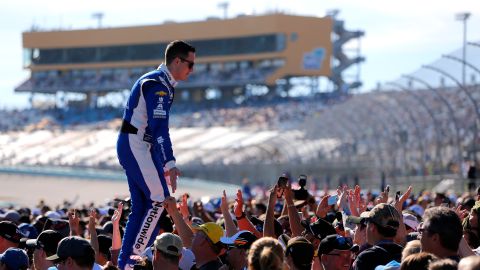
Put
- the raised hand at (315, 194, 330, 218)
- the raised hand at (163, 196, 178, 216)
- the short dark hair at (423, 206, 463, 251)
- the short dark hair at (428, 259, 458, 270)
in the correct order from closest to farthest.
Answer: the short dark hair at (428, 259, 458, 270) < the short dark hair at (423, 206, 463, 251) < the raised hand at (163, 196, 178, 216) < the raised hand at (315, 194, 330, 218)

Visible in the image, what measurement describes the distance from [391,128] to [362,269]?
37.2 m

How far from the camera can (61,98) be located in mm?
126500

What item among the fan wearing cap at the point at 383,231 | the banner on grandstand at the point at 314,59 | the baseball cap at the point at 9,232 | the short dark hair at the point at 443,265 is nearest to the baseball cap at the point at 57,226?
the baseball cap at the point at 9,232

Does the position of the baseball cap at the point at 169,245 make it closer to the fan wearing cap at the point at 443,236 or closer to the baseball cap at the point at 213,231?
the baseball cap at the point at 213,231

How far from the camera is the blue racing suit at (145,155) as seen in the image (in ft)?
31.1

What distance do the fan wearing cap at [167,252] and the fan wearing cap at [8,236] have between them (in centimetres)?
254

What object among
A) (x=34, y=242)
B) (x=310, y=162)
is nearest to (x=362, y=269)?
(x=34, y=242)

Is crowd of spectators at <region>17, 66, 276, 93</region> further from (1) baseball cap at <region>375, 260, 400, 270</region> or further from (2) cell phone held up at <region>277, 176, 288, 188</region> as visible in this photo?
(1) baseball cap at <region>375, 260, 400, 270</region>

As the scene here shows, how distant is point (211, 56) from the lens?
11775 cm

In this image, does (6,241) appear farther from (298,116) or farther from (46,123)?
(46,123)

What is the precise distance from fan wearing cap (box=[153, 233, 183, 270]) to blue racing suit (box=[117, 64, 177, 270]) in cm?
175

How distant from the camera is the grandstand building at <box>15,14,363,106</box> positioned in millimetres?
115562

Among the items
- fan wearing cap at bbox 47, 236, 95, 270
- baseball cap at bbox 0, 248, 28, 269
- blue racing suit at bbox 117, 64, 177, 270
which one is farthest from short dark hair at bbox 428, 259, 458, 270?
blue racing suit at bbox 117, 64, 177, 270

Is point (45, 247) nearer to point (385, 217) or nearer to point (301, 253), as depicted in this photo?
point (301, 253)
